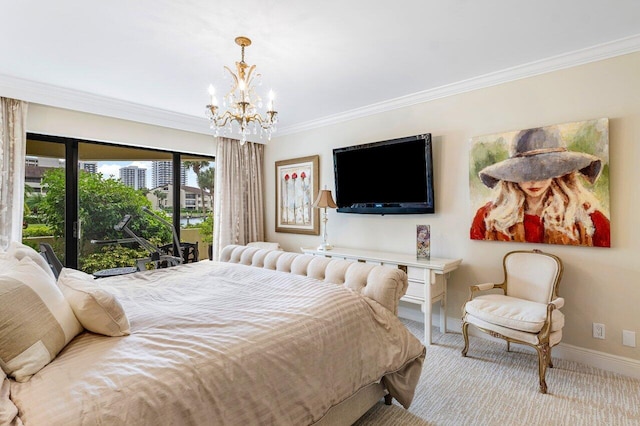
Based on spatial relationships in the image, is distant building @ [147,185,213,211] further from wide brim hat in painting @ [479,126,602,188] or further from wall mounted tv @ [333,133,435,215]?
wide brim hat in painting @ [479,126,602,188]

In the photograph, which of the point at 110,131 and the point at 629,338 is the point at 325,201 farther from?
the point at 629,338

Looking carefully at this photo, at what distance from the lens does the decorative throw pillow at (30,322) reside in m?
1.12

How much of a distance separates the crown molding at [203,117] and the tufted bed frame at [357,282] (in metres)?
2.31

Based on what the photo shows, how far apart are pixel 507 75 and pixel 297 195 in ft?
9.84

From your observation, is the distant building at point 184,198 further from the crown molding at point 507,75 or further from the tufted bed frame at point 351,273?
the tufted bed frame at point 351,273

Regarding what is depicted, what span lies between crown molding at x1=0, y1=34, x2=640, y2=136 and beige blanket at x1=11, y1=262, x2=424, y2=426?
2.46 metres

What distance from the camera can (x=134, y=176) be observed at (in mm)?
4297

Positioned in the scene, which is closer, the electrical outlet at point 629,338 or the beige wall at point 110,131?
the electrical outlet at point 629,338

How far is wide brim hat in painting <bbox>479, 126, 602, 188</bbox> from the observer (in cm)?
272

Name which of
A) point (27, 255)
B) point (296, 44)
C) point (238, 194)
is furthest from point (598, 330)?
point (238, 194)

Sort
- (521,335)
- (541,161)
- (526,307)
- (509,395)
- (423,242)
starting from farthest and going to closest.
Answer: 1. (423,242)
2. (541,161)
3. (526,307)
4. (521,335)
5. (509,395)

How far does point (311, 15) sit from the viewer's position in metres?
2.24

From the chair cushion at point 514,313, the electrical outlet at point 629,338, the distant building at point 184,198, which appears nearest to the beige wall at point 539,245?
the electrical outlet at point 629,338

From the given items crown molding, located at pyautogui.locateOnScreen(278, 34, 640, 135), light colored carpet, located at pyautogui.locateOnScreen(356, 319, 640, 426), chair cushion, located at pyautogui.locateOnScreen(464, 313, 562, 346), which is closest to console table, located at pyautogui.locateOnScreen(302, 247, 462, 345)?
light colored carpet, located at pyautogui.locateOnScreen(356, 319, 640, 426)
